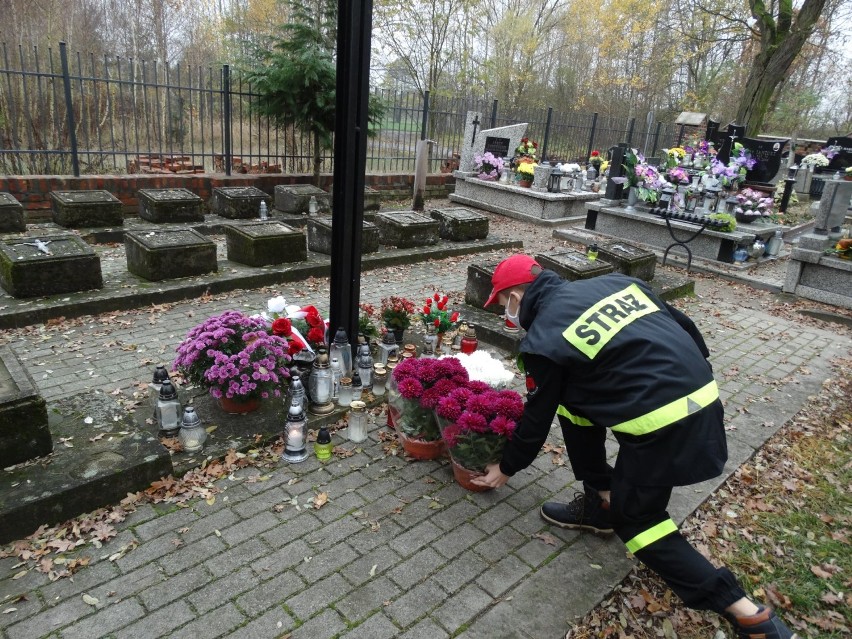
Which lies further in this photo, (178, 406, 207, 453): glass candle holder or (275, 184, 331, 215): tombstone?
(275, 184, 331, 215): tombstone

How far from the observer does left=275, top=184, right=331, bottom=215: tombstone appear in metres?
10.2

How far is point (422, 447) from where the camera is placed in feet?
12.2

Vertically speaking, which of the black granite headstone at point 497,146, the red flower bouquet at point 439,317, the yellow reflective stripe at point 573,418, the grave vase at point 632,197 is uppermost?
the black granite headstone at point 497,146

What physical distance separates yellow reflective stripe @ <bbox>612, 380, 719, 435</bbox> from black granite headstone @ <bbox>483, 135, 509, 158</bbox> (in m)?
12.1

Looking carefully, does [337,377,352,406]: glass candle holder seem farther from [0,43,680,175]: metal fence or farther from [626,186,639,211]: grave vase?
[626,186,639,211]: grave vase

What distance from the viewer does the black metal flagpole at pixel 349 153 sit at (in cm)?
383

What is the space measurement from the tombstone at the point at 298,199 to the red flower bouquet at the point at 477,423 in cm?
763

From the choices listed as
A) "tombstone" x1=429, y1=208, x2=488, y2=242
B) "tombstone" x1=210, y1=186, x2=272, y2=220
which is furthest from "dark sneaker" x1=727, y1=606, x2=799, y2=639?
"tombstone" x1=210, y1=186, x2=272, y2=220

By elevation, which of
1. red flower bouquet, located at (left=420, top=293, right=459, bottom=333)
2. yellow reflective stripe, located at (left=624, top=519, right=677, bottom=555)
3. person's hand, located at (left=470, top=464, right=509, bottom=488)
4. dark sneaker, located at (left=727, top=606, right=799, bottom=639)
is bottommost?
dark sneaker, located at (left=727, top=606, right=799, bottom=639)

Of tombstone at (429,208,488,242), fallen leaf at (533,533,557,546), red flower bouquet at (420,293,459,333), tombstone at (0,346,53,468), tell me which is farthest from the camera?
tombstone at (429,208,488,242)

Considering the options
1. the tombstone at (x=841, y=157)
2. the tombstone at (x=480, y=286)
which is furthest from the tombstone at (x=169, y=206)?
the tombstone at (x=841, y=157)

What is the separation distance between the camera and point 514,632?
8.42 feet

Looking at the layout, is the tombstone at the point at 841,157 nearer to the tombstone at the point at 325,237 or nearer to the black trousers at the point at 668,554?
the tombstone at the point at 325,237

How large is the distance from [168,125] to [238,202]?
3.25 m
